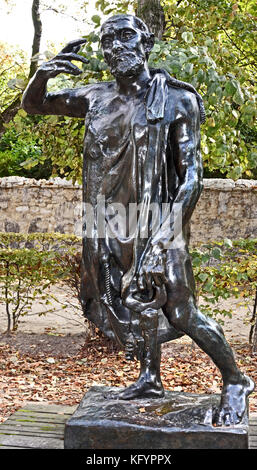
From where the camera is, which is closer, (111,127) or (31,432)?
(111,127)

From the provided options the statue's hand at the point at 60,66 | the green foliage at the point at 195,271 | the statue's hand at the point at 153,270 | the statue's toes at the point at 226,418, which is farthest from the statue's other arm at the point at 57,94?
the green foliage at the point at 195,271

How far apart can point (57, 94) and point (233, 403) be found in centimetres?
207

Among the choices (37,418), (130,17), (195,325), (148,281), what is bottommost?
(37,418)

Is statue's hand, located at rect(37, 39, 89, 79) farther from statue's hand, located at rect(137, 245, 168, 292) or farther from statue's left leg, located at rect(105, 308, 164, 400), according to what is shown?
statue's left leg, located at rect(105, 308, 164, 400)

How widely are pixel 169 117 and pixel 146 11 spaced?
395 centimetres

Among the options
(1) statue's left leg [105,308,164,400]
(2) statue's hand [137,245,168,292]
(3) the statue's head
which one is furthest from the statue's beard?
(1) statue's left leg [105,308,164,400]

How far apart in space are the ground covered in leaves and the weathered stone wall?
626 centimetres

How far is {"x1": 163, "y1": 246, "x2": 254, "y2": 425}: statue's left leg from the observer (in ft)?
10.6

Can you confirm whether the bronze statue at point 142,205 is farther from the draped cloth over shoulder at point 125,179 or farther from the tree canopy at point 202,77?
the tree canopy at point 202,77

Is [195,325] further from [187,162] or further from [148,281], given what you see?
[187,162]

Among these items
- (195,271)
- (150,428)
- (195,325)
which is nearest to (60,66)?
(195,325)

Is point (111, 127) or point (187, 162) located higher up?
point (111, 127)

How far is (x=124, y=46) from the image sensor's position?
10.9ft
